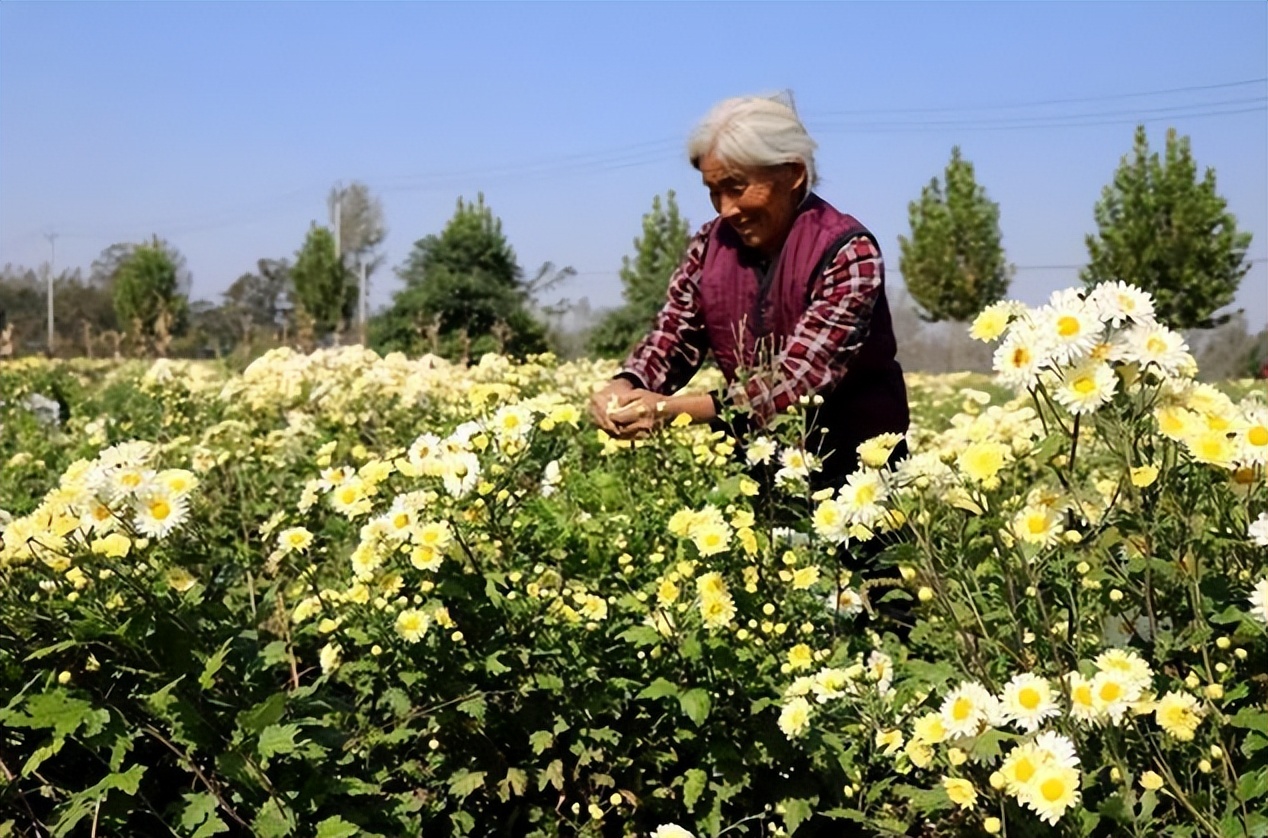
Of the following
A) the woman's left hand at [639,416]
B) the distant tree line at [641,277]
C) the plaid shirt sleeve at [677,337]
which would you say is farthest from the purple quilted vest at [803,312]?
the distant tree line at [641,277]

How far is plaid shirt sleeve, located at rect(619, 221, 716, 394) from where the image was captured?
141 inches

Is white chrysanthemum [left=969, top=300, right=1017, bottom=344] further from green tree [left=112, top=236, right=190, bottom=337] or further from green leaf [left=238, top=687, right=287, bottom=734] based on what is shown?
green tree [left=112, top=236, right=190, bottom=337]

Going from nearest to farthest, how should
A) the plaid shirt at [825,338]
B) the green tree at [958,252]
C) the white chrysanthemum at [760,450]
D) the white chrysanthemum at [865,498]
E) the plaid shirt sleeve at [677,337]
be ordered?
the white chrysanthemum at [865,498] → the white chrysanthemum at [760,450] → the plaid shirt at [825,338] → the plaid shirt sleeve at [677,337] → the green tree at [958,252]

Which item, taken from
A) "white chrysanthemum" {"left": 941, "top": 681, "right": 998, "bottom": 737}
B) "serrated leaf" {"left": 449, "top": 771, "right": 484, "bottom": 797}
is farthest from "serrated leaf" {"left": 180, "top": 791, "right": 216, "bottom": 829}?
"white chrysanthemum" {"left": 941, "top": 681, "right": 998, "bottom": 737}

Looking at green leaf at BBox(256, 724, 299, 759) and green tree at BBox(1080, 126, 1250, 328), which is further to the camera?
green tree at BBox(1080, 126, 1250, 328)

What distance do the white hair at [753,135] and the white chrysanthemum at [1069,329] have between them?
4.56 feet

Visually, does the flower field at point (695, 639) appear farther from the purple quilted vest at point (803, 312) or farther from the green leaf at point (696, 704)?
the purple quilted vest at point (803, 312)

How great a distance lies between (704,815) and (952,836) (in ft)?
1.49

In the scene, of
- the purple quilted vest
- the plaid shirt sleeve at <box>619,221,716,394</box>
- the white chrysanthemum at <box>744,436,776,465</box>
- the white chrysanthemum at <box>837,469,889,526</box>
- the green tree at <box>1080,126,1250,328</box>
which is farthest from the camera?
the green tree at <box>1080,126,1250,328</box>

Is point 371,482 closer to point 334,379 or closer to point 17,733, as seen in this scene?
point 17,733

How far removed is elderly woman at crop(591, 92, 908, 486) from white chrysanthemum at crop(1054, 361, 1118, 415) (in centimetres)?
116

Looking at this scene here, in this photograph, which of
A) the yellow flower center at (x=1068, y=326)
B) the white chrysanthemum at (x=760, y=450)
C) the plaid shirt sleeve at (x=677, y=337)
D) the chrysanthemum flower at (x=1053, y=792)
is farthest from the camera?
the plaid shirt sleeve at (x=677, y=337)

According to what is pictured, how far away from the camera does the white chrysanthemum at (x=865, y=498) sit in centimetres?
197

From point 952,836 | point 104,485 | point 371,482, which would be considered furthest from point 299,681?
point 952,836
